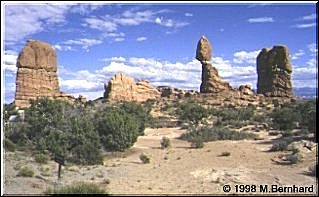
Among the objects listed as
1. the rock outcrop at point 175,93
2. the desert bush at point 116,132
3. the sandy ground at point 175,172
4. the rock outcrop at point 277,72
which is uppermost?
the rock outcrop at point 277,72

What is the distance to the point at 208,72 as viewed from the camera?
208 ft

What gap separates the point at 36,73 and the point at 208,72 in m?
25.6

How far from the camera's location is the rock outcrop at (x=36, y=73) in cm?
5619

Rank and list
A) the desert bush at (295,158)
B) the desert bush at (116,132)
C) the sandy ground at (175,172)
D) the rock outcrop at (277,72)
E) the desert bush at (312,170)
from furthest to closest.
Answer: the rock outcrop at (277,72) → the desert bush at (116,132) → the desert bush at (295,158) → the desert bush at (312,170) → the sandy ground at (175,172)

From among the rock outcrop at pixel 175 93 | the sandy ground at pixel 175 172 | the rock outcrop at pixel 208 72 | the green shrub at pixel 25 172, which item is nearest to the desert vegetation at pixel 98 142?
the green shrub at pixel 25 172

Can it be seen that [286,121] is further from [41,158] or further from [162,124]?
[41,158]

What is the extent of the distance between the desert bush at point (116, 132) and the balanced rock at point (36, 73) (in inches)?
1339

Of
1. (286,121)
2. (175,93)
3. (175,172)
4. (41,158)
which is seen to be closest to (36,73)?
(175,93)

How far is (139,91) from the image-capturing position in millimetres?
71000

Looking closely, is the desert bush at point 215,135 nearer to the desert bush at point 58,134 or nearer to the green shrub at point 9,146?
the desert bush at point 58,134

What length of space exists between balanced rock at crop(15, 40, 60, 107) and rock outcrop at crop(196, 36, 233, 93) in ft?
73.1

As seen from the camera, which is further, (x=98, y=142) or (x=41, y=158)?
(x=98, y=142)

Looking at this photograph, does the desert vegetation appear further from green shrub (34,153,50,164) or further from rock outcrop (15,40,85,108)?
rock outcrop (15,40,85,108)

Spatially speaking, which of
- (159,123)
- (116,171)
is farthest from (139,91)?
(116,171)
